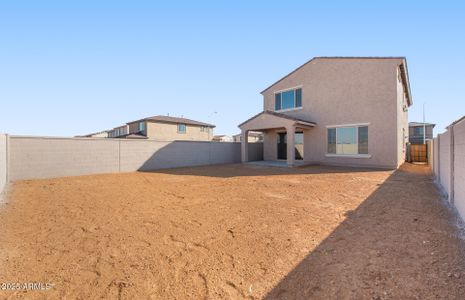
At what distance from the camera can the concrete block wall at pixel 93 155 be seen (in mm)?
9891

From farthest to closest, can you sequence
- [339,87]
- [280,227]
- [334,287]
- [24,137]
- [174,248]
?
[339,87]
[24,137]
[280,227]
[174,248]
[334,287]

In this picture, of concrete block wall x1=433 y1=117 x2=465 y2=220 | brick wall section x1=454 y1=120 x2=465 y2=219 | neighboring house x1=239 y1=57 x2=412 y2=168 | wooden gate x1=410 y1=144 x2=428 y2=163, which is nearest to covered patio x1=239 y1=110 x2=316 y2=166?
neighboring house x1=239 y1=57 x2=412 y2=168

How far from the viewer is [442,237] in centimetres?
372

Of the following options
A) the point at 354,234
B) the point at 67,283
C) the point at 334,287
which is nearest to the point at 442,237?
the point at 354,234

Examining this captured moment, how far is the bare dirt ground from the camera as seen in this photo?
8.41 ft

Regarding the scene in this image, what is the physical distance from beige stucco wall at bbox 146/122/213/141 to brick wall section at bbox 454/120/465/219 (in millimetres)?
28248

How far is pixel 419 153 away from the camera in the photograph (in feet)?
59.8

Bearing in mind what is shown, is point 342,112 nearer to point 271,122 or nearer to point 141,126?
point 271,122

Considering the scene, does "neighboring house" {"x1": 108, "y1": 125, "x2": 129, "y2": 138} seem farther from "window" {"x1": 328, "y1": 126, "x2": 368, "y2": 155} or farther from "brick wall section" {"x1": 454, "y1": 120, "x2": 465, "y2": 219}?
"brick wall section" {"x1": 454, "y1": 120, "x2": 465, "y2": 219}

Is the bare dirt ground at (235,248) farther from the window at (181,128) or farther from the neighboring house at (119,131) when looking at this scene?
the neighboring house at (119,131)

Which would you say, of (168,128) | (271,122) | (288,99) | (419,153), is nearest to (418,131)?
(419,153)

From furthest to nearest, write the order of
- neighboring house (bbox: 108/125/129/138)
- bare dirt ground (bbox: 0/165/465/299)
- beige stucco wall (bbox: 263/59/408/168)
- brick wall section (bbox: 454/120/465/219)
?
neighboring house (bbox: 108/125/129/138) → beige stucco wall (bbox: 263/59/408/168) → brick wall section (bbox: 454/120/465/219) → bare dirt ground (bbox: 0/165/465/299)

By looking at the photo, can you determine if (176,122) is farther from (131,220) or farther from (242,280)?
(242,280)

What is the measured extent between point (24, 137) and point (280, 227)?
11560 millimetres
